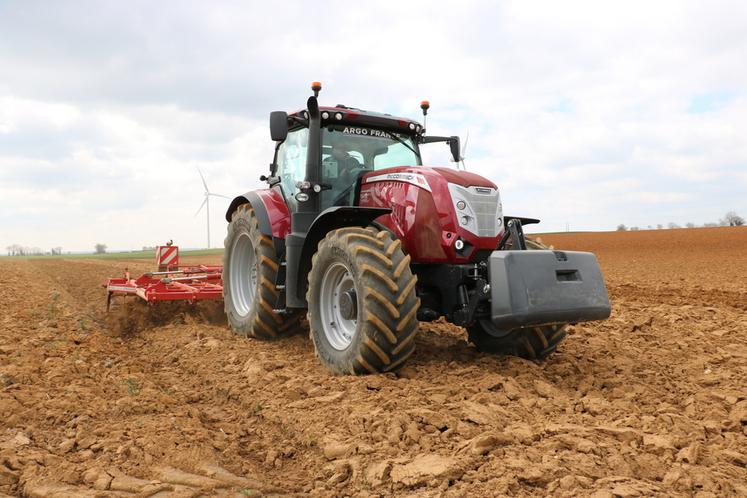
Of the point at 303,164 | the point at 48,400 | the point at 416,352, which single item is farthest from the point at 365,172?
the point at 48,400

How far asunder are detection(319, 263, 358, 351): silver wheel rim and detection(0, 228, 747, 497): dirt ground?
359 mm

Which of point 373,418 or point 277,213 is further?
point 277,213

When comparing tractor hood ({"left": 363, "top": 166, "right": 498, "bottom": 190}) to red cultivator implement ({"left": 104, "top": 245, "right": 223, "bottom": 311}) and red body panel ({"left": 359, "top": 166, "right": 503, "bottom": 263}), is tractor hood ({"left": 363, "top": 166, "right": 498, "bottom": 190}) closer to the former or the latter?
red body panel ({"left": 359, "top": 166, "right": 503, "bottom": 263})

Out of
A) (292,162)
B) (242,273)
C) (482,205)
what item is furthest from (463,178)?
(242,273)

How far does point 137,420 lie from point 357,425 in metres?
1.48

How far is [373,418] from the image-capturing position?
3934mm

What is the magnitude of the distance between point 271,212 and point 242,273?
1330 mm

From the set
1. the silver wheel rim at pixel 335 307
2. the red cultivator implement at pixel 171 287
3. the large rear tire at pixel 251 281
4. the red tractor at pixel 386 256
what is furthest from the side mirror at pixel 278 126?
the red cultivator implement at pixel 171 287

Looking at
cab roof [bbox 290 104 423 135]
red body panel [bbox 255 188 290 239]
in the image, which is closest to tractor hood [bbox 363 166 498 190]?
cab roof [bbox 290 104 423 135]

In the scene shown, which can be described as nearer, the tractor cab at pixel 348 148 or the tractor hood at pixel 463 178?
the tractor hood at pixel 463 178

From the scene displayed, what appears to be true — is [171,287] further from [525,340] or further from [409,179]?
[525,340]

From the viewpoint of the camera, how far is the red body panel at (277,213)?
663 centimetres

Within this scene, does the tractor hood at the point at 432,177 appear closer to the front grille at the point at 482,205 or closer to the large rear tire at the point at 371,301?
the front grille at the point at 482,205

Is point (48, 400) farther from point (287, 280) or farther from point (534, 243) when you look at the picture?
point (534, 243)
